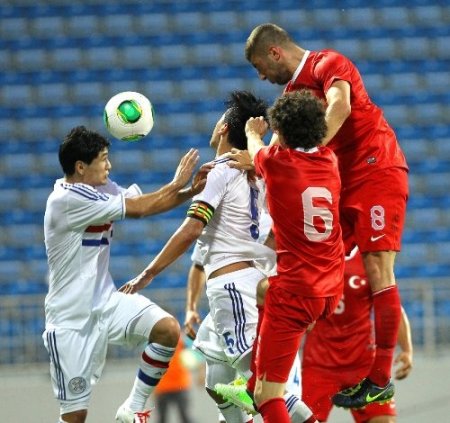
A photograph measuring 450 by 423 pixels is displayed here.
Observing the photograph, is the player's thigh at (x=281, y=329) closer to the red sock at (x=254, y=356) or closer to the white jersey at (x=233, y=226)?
the red sock at (x=254, y=356)

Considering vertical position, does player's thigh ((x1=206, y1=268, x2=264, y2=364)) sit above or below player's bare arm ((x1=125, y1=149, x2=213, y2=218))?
below

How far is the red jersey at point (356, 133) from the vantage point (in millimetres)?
5414

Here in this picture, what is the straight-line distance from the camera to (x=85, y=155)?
571cm

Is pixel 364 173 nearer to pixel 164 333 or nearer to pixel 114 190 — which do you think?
pixel 164 333

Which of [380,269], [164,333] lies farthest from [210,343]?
[380,269]

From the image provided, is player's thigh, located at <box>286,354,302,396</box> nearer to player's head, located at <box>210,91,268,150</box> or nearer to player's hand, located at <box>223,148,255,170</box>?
player's hand, located at <box>223,148,255,170</box>

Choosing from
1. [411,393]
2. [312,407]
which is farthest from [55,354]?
[411,393]

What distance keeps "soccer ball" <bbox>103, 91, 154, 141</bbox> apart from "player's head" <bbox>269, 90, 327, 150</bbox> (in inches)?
43.8

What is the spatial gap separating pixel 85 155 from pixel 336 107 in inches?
55.7

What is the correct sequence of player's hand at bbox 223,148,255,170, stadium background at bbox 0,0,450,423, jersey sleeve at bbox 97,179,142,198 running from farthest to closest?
1. stadium background at bbox 0,0,450,423
2. jersey sleeve at bbox 97,179,142,198
3. player's hand at bbox 223,148,255,170

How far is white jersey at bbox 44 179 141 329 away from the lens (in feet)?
18.5

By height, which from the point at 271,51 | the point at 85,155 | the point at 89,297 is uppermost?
the point at 271,51

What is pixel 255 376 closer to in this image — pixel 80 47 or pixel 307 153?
pixel 307 153

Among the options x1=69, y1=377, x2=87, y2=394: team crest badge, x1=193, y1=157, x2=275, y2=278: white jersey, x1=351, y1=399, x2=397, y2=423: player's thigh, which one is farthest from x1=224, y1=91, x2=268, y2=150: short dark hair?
x1=351, y1=399, x2=397, y2=423: player's thigh
